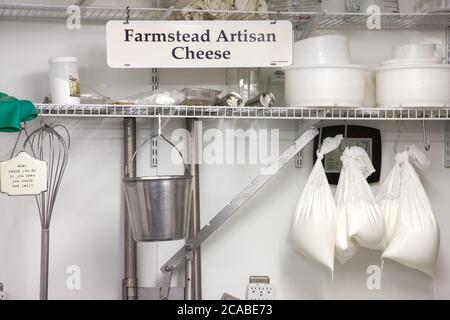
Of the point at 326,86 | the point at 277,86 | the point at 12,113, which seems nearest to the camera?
the point at 12,113

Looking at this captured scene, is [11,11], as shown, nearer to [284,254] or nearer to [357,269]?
[284,254]

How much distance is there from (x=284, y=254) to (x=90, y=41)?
1.06 metres

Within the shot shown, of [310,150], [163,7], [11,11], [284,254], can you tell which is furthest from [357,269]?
[11,11]

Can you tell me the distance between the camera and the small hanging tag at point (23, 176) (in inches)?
94.3

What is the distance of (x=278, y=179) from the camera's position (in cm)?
282

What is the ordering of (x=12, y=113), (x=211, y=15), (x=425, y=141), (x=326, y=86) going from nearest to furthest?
(x=12, y=113), (x=326, y=86), (x=211, y=15), (x=425, y=141)

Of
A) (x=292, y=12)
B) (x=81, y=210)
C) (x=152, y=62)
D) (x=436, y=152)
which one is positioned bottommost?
(x=81, y=210)

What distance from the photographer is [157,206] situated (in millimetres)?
2318

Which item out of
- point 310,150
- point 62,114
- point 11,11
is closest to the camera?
point 62,114

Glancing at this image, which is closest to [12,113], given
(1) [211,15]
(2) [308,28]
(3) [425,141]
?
(1) [211,15]

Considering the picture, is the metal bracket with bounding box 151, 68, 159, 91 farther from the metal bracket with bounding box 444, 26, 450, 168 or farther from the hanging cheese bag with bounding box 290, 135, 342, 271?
the metal bracket with bounding box 444, 26, 450, 168

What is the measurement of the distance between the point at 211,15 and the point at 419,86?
2.45ft

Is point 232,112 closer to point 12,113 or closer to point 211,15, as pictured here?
point 211,15

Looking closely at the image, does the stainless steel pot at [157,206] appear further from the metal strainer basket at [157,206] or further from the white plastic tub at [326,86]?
the white plastic tub at [326,86]
